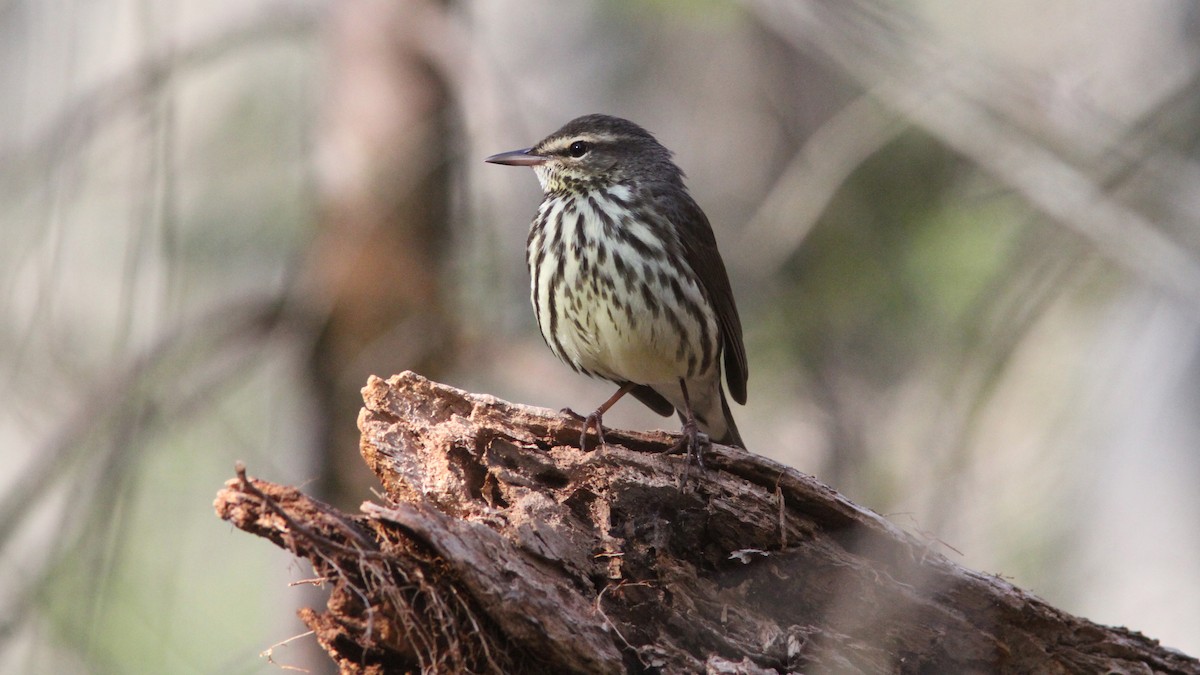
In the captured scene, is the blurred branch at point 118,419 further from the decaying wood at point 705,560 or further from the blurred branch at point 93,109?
the decaying wood at point 705,560

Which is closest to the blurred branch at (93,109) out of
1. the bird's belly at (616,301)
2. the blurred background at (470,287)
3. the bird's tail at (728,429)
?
the blurred background at (470,287)

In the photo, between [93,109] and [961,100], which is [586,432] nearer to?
[961,100]

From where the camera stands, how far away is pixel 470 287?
8.63 meters

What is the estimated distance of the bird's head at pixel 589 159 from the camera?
18.7 ft

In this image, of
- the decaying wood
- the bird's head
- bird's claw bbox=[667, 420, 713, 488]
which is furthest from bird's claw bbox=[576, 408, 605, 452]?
the bird's head

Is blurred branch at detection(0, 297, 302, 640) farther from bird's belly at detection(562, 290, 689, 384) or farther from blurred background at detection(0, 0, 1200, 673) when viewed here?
bird's belly at detection(562, 290, 689, 384)

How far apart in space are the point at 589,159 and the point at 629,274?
0.80m

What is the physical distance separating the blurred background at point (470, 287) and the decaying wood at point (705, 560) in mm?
303

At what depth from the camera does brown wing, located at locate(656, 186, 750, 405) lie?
216 inches

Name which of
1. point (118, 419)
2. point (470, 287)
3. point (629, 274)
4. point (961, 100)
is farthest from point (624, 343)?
point (470, 287)

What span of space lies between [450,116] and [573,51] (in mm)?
7046

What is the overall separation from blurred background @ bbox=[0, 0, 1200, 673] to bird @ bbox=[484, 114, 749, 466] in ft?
3.60

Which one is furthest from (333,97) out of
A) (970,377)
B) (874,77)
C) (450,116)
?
(970,377)

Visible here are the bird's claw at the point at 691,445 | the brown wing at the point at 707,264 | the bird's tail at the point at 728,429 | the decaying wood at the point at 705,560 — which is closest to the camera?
the decaying wood at the point at 705,560
